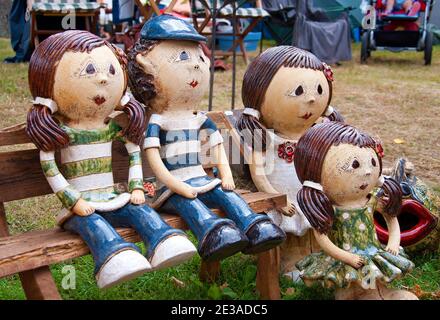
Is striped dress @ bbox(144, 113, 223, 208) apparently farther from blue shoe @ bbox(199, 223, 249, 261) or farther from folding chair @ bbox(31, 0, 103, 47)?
folding chair @ bbox(31, 0, 103, 47)

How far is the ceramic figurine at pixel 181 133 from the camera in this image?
230cm

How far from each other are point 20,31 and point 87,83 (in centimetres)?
753

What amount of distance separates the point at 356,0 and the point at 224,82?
6602 mm

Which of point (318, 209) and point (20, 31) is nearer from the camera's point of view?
point (318, 209)

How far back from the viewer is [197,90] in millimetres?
2434

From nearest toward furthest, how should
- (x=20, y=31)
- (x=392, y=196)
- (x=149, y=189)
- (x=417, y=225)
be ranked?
(x=392, y=196)
(x=149, y=189)
(x=417, y=225)
(x=20, y=31)

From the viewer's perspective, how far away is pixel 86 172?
2.26 metres

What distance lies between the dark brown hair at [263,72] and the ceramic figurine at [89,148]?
0.59m

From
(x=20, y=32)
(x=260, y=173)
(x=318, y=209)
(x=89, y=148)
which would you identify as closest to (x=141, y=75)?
(x=89, y=148)

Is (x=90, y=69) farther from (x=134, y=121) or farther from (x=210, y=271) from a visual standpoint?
(x=210, y=271)

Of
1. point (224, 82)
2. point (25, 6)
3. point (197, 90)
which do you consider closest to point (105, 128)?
point (197, 90)

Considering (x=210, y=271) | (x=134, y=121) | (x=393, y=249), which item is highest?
(x=134, y=121)

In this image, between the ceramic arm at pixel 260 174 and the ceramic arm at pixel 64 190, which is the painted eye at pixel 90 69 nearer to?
the ceramic arm at pixel 64 190

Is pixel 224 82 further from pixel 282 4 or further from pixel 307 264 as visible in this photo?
pixel 307 264
